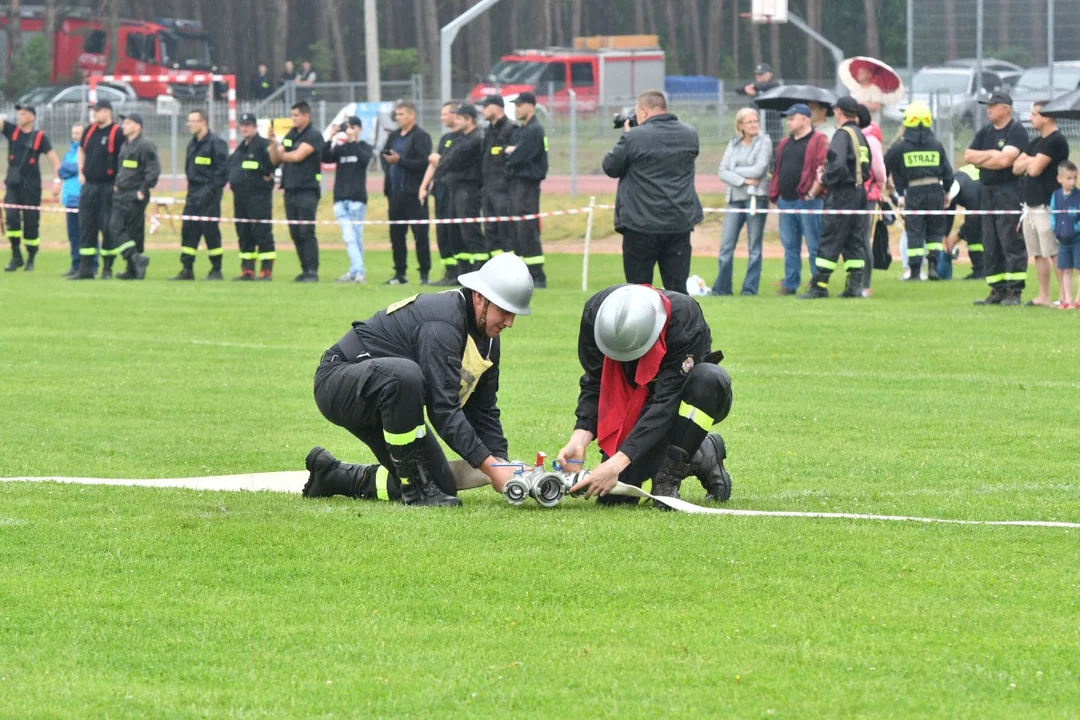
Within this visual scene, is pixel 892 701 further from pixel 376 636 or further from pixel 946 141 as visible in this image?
pixel 946 141

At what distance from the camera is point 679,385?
7.34 meters

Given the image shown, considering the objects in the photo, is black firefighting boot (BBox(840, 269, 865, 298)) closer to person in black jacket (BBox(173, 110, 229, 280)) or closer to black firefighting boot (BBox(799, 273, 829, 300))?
black firefighting boot (BBox(799, 273, 829, 300))

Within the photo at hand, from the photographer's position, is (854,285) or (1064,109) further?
(854,285)

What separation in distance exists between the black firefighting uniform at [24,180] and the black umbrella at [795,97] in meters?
10.4

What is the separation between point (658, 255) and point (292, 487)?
755cm

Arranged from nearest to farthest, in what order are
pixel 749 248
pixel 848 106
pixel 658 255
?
pixel 658 255 → pixel 848 106 → pixel 749 248

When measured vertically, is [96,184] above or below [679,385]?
above

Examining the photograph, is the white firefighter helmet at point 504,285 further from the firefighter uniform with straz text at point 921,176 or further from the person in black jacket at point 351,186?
the person in black jacket at point 351,186

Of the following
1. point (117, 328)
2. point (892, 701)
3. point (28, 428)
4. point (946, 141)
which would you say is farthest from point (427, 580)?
point (946, 141)

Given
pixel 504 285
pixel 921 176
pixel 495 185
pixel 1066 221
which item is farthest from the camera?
pixel 495 185

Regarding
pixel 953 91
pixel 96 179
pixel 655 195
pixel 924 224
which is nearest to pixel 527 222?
pixel 924 224

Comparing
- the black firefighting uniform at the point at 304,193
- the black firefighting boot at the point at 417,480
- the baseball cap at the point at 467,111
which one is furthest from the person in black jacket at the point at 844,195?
the black firefighting boot at the point at 417,480

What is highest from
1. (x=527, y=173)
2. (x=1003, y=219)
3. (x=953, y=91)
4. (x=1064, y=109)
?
(x=953, y=91)

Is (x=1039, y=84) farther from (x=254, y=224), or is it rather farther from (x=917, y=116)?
(x=254, y=224)
